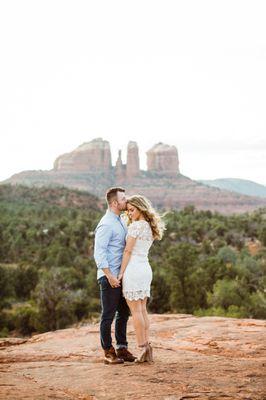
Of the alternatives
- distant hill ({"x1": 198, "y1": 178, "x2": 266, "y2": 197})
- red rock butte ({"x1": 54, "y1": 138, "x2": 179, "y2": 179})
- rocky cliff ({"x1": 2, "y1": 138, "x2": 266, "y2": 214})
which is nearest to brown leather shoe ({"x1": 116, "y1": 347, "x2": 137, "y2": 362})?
rocky cliff ({"x1": 2, "y1": 138, "x2": 266, "y2": 214})

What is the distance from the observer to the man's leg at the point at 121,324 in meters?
5.63

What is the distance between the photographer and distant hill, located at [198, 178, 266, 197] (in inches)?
7456

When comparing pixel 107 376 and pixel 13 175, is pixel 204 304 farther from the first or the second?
pixel 13 175

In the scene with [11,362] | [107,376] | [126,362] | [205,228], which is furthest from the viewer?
[205,228]

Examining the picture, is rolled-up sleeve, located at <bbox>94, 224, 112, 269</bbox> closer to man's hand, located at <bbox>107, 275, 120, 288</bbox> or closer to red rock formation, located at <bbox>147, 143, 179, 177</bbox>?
man's hand, located at <bbox>107, 275, 120, 288</bbox>

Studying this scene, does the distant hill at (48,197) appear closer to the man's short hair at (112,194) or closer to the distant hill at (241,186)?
the man's short hair at (112,194)

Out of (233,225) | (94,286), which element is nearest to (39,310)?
(94,286)

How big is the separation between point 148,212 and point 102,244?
1.85 feet

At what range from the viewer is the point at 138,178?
145250mm

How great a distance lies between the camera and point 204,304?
24.1 meters

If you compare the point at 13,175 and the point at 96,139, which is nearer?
the point at 13,175

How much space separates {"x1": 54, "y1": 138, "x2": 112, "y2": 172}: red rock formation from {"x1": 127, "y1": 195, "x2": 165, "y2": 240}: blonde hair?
148 metres

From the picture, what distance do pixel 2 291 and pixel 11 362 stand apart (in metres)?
23.3

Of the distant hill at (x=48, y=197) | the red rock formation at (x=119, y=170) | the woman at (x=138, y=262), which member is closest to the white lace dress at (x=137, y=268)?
the woman at (x=138, y=262)
